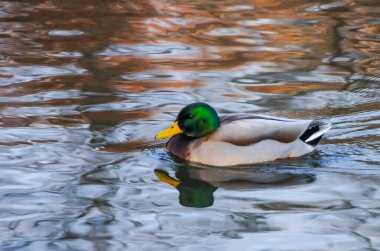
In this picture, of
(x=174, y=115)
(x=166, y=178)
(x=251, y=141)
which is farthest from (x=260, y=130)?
(x=174, y=115)

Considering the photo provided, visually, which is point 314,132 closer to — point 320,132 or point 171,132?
point 320,132

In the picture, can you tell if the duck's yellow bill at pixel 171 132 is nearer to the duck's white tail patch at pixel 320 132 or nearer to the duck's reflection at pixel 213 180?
the duck's reflection at pixel 213 180

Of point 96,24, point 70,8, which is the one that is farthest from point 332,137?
point 70,8

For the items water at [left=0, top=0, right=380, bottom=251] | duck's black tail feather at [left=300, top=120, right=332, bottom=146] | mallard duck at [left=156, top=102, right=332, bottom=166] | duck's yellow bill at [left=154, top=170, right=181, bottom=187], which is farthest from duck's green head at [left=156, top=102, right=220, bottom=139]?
duck's black tail feather at [left=300, top=120, right=332, bottom=146]

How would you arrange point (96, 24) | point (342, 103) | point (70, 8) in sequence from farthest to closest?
point (70, 8) < point (96, 24) < point (342, 103)

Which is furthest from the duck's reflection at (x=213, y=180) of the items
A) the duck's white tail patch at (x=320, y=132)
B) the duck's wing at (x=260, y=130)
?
the duck's white tail patch at (x=320, y=132)

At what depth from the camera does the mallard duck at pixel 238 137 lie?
286 inches

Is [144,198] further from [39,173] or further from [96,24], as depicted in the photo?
[96,24]

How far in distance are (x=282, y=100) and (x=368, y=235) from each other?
3350 mm

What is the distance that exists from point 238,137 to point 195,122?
1.14ft

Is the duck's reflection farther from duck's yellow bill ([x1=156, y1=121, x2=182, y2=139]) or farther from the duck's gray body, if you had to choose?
duck's yellow bill ([x1=156, y1=121, x2=182, y2=139])

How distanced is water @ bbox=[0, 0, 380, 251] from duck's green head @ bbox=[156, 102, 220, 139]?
232 mm

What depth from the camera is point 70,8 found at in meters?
13.9

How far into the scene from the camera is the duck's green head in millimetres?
7332
